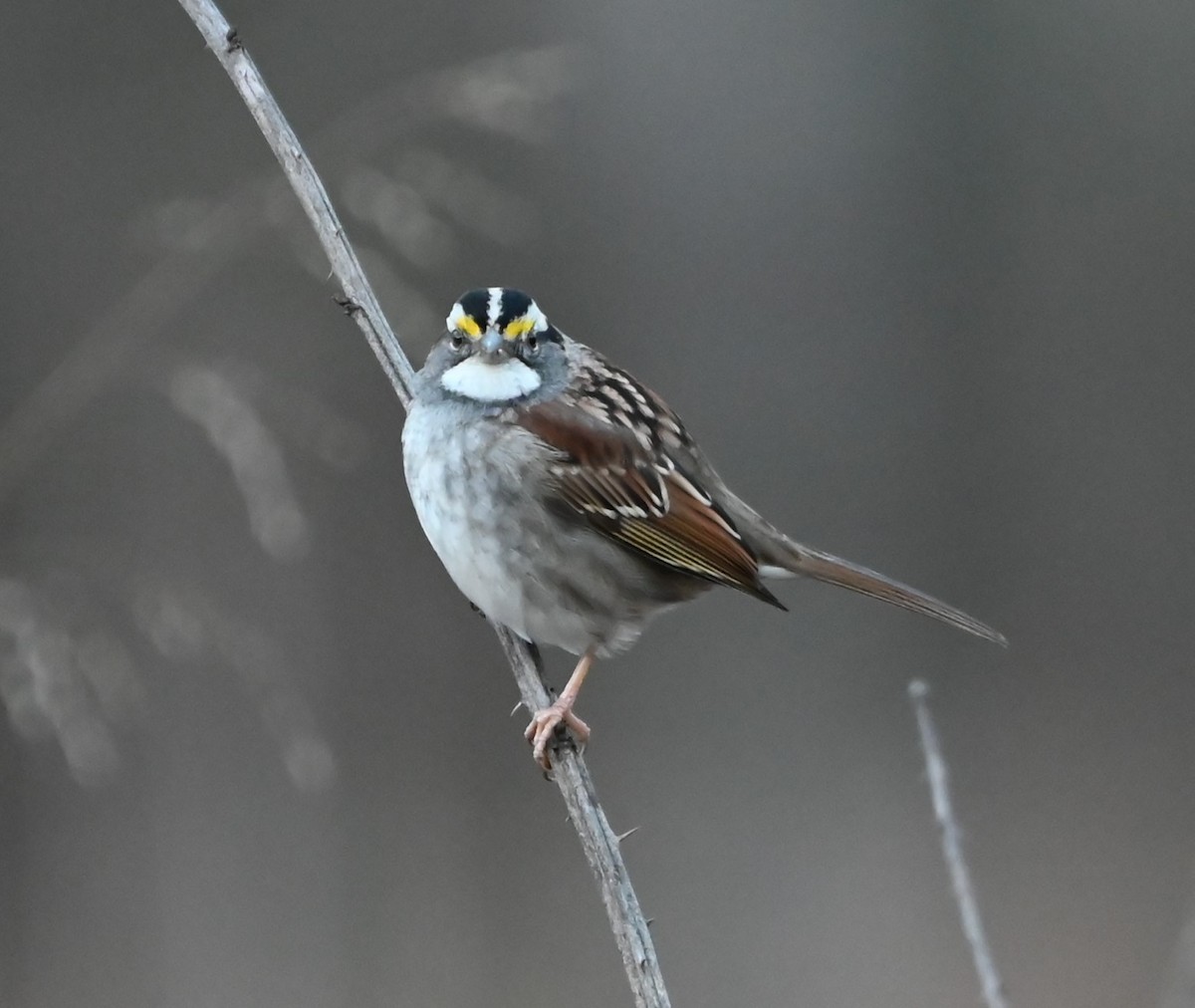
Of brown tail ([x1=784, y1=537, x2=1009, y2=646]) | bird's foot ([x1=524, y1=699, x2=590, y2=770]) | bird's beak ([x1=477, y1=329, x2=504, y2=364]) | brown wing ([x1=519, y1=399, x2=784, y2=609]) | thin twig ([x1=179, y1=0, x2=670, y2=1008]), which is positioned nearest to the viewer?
thin twig ([x1=179, y1=0, x2=670, y2=1008])

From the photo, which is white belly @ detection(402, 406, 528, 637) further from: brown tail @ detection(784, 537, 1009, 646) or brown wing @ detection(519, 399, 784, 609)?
brown tail @ detection(784, 537, 1009, 646)

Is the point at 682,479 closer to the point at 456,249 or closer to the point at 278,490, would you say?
the point at 278,490

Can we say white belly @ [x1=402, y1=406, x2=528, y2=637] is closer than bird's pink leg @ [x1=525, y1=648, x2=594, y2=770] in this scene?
No

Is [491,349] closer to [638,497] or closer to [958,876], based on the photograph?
[638,497]

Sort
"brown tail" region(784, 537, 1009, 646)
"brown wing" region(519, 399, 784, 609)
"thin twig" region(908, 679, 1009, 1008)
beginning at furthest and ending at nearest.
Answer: "brown tail" region(784, 537, 1009, 646) < "brown wing" region(519, 399, 784, 609) < "thin twig" region(908, 679, 1009, 1008)

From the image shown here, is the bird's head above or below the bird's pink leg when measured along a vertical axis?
above

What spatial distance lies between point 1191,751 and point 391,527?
3.25m

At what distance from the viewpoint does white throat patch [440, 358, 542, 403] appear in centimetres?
335

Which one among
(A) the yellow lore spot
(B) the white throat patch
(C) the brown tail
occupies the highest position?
(A) the yellow lore spot

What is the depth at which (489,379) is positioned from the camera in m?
3.38

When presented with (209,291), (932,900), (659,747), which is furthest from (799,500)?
(209,291)

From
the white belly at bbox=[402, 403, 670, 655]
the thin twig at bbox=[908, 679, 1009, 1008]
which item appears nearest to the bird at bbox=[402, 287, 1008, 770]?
the white belly at bbox=[402, 403, 670, 655]

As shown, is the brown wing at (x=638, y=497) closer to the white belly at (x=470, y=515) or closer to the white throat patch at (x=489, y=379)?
the white throat patch at (x=489, y=379)

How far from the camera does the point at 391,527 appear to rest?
593 cm
